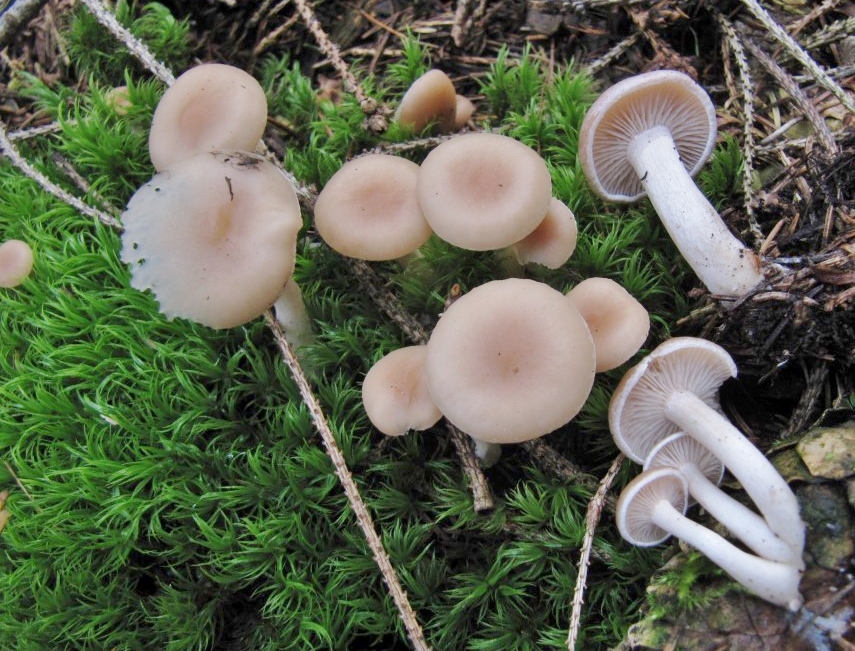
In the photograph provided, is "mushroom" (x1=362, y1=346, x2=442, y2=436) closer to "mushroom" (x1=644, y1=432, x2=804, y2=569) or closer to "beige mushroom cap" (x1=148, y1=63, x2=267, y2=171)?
"mushroom" (x1=644, y1=432, x2=804, y2=569)

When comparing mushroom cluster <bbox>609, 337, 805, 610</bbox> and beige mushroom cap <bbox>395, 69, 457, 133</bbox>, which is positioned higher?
beige mushroom cap <bbox>395, 69, 457, 133</bbox>

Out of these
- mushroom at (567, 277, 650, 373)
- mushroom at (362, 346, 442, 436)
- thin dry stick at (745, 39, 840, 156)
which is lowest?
mushroom at (362, 346, 442, 436)

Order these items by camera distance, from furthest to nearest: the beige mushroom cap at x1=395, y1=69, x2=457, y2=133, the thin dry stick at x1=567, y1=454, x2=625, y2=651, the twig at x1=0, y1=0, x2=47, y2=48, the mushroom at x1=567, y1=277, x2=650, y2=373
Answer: the twig at x1=0, y1=0, x2=47, y2=48
the beige mushroom cap at x1=395, y1=69, x2=457, y2=133
the mushroom at x1=567, y1=277, x2=650, y2=373
the thin dry stick at x1=567, y1=454, x2=625, y2=651

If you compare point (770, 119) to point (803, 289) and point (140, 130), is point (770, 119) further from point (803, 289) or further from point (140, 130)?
point (140, 130)

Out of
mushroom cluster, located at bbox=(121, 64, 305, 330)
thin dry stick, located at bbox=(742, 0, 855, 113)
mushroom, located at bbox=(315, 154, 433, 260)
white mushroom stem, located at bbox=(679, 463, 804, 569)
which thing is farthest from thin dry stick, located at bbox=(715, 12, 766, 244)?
mushroom cluster, located at bbox=(121, 64, 305, 330)

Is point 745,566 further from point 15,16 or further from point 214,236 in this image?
point 15,16

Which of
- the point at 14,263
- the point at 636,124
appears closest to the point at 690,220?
the point at 636,124
